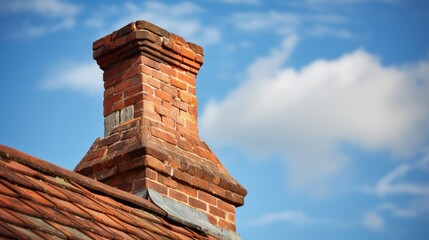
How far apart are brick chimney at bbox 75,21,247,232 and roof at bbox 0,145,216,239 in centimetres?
49

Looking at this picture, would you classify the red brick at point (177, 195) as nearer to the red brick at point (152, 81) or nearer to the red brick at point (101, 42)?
the red brick at point (152, 81)


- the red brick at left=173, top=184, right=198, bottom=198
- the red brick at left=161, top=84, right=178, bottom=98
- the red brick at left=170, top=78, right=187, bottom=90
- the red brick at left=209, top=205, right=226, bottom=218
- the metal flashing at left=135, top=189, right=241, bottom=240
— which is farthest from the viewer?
the red brick at left=170, top=78, right=187, bottom=90

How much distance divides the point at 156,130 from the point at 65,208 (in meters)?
2.17

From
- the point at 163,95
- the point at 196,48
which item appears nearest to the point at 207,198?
the point at 163,95

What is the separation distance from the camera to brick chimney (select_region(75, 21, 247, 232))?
7.41 metres

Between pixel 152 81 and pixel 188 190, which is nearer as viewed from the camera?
pixel 188 190

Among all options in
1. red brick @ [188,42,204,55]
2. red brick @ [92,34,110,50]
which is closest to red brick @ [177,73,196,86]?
red brick @ [188,42,204,55]

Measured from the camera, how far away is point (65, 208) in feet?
18.4

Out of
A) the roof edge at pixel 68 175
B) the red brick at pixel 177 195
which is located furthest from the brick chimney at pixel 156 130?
the roof edge at pixel 68 175

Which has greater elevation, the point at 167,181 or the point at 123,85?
the point at 123,85

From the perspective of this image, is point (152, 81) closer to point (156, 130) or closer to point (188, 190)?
point (156, 130)

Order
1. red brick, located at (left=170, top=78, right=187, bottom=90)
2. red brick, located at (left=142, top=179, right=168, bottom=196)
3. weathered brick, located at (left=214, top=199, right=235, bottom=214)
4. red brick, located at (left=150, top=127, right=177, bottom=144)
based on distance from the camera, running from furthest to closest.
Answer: red brick, located at (left=170, top=78, right=187, bottom=90)
weathered brick, located at (left=214, top=199, right=235, bottom=214)
red brick, located at (left=150, top=127, right=177, bottom=144)
red brick, located at (left=142, top=179, right=168, bottom=196)

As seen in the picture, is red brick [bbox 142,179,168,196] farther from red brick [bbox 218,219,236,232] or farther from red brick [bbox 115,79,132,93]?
red brick [bbox 115,79,132,93]

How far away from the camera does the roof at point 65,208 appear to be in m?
5.04
